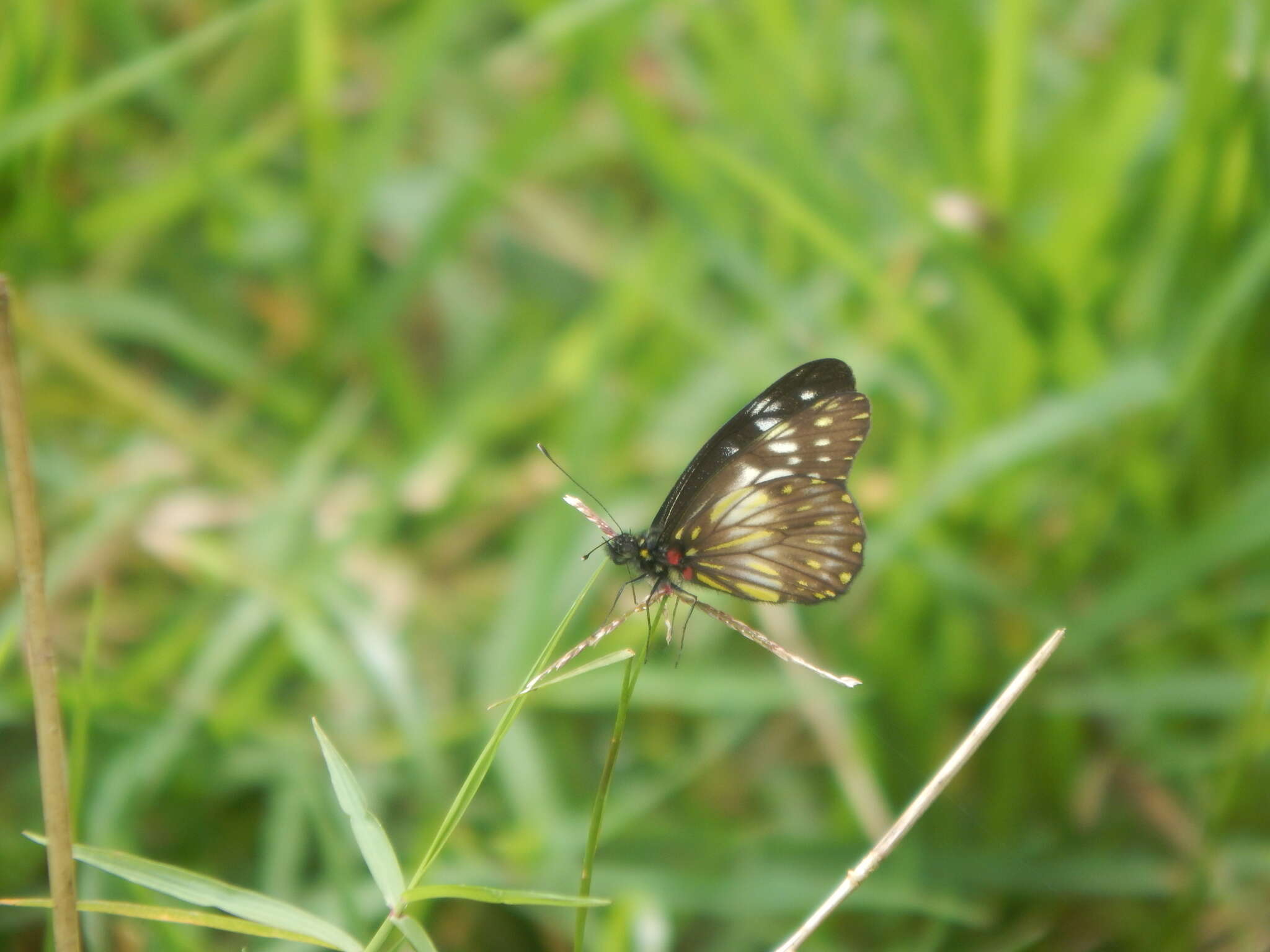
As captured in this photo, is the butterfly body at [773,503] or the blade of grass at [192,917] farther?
the butterfly body at [773,503]

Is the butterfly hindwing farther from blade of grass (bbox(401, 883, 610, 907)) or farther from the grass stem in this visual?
the grass stem

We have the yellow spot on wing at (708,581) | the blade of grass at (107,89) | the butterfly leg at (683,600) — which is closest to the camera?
the butterfly leg at (683,600)

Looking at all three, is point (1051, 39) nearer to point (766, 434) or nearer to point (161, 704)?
point (766, 434)

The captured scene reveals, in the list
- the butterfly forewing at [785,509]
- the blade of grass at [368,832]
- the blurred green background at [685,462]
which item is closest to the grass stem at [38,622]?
the blade of grass at [368,832]

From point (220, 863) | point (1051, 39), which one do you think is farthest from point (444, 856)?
point (1051, 39)

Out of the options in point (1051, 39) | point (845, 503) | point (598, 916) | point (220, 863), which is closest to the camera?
point (845, 503)

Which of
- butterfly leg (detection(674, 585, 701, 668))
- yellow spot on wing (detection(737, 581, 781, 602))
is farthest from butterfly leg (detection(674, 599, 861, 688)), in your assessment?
yellow spot on wing (detection(737, 581, 781, 602))

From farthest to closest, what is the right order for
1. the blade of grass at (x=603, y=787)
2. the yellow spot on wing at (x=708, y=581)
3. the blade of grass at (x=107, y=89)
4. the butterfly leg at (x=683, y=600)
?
1. the blade of grass at (x=107, y=89)
2. the yellow spot on wing at (x=708, y=581)
3. the butterfly leg at (x=683, y=600)
4. the blade of grass at (x=603, y=787)

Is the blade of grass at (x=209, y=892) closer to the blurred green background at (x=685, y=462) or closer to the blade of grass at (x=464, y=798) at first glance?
the blade of grass at (x=464, y=798)
